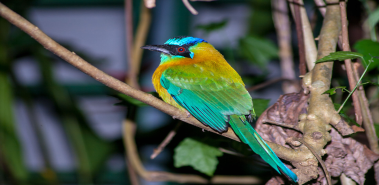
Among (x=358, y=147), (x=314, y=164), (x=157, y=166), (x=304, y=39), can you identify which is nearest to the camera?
(x=314, y=164)

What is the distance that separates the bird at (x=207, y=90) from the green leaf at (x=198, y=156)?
0.26m

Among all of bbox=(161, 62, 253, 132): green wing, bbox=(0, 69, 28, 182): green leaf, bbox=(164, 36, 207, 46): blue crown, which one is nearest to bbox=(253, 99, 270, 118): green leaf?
bbox=(161, 62, 253, 132): green wing

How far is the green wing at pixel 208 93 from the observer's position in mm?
1507

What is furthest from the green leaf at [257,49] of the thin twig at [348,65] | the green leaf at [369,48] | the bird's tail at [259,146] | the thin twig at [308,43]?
the bird's tail at [259,146]

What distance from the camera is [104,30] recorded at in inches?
167

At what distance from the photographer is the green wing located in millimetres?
1507

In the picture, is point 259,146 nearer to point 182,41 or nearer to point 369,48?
point 369,48

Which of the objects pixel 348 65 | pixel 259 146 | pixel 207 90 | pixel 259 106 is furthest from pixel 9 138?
pixel 348 65

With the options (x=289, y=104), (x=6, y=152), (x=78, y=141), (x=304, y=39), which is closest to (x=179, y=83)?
(x=289, y=104)

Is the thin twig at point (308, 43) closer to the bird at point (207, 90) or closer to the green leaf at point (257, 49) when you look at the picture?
the bird at point (207, 90)

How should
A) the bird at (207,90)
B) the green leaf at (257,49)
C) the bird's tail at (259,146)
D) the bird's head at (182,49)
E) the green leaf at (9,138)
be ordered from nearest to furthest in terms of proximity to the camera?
the bird's tail at (259,146) < the bird at (207,90) < the bird's head at (182,49) < the green leaf at (9,138) < the green leaf at (257,49)

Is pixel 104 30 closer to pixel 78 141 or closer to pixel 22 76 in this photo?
pixel 22 76

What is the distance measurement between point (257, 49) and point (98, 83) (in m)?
2.06

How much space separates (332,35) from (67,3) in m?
3.29
